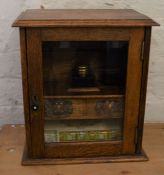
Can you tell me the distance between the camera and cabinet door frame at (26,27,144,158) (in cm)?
89

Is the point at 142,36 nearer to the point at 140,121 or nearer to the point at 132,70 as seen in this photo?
the point at 132,70

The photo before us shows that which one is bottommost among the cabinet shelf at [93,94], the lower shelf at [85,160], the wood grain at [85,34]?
the lower shelf at [85,160]

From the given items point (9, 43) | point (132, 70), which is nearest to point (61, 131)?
point (132, 70)

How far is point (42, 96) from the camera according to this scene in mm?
948

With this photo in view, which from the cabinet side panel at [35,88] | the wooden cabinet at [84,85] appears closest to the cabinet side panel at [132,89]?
the wooden cabinet at [84,85]

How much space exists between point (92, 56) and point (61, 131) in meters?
0.26

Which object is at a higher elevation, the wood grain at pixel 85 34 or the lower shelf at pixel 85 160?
the wood grain at pixel 85 34

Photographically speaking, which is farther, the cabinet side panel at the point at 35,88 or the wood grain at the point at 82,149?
the wood grain at the point at 82,149

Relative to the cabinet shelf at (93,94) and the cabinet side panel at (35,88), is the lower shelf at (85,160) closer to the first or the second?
the cabinet side panel at (35,88)

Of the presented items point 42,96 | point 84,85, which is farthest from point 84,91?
point 42,96

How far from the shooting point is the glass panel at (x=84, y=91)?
0.96 metres

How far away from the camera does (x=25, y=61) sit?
0.91 m

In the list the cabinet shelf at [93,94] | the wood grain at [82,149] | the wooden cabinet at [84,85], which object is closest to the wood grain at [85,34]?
the wooden cabinet at [84,85]

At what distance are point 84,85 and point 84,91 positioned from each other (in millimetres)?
23
